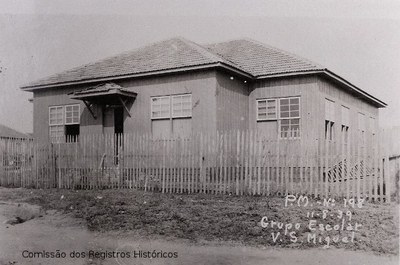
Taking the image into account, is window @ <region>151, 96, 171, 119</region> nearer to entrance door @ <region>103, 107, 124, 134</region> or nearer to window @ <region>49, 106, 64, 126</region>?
entrance door @ <region>103, 107, 124, 134</region>

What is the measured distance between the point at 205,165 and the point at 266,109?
183 inches

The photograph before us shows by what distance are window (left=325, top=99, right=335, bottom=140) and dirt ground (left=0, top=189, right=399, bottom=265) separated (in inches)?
342

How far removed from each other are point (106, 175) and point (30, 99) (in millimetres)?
7050

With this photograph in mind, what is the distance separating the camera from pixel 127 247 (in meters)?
6.92

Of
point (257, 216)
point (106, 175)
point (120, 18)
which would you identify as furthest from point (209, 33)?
point (106, 175)

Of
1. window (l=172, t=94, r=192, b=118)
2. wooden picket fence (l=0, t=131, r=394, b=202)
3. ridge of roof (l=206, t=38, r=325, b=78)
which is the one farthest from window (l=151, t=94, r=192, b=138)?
ridge of roof (l=206, t=38, r=325, b=78)

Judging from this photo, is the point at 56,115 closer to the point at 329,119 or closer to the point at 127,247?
the point at 329,119

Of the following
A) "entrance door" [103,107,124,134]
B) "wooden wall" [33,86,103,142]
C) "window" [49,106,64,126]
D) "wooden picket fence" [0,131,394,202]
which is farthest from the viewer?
"window" [49,106,64,126]

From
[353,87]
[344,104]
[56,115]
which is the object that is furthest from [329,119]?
[56,115]

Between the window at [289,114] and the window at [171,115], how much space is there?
11.0 feet

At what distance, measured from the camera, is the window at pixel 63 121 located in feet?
54.5

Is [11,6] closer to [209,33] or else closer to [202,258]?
[209,33]

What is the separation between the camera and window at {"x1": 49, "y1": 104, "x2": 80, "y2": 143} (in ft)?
54.5

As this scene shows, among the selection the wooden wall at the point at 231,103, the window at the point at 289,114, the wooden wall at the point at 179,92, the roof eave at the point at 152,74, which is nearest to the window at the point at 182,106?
the wooden wall at the point at 179,92
